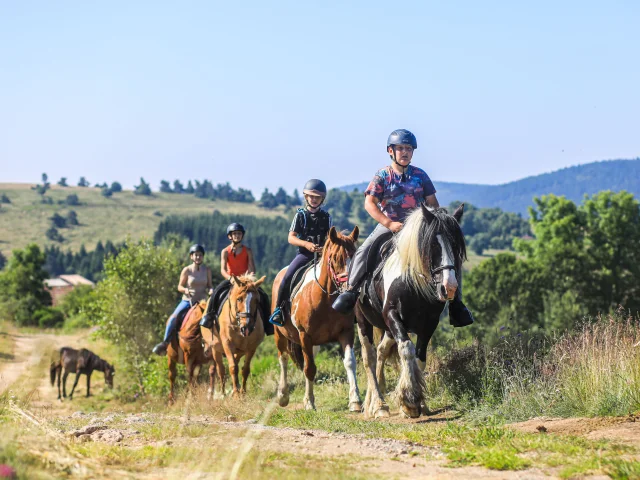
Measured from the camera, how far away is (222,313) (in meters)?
16.9

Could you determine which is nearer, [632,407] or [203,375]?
[632,407]

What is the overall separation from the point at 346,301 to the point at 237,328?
5.35m

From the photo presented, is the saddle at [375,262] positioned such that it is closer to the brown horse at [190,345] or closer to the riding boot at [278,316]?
the riding boot at [278,316]

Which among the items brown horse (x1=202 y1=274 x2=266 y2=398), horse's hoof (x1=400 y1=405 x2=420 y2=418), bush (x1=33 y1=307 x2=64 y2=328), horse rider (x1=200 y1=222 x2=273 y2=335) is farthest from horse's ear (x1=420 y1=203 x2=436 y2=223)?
bush (x1=33 y1=307 x2=64 y2=328)

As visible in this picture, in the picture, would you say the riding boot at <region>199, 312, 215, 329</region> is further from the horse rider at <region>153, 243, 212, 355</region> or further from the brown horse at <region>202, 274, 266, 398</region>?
the horse rider at <region>153, 243, 212, 355</region>

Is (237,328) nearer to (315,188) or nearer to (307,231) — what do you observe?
(307,231)

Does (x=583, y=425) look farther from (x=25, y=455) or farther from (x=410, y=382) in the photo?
(x=25, y=455)

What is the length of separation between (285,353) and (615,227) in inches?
2452

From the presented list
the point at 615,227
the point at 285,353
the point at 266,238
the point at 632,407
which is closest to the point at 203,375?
the point at 285,353

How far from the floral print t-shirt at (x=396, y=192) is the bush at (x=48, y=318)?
242 feet

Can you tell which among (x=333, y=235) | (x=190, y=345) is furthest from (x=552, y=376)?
(x=190, y=345)

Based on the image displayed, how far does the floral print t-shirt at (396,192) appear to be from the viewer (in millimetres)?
11500

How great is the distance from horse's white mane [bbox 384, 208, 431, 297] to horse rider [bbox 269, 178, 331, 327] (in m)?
2.90

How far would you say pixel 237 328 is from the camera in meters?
16.4
